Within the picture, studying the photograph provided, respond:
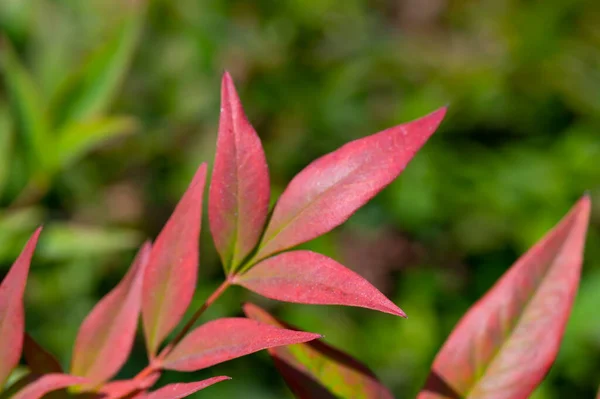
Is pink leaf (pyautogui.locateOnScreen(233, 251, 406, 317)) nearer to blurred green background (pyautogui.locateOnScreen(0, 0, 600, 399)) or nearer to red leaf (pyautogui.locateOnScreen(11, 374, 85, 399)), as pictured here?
red leaf (pyautogui.locateOnScreen(11, 374, 85, 399))

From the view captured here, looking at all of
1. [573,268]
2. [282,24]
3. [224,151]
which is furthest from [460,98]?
[224,151]

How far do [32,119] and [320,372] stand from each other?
62cm

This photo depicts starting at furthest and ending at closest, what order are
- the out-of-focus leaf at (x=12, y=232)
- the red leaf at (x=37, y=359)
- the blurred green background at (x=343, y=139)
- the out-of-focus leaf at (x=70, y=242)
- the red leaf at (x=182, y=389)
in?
the blurred green background at (x=343, y=139) → the out-of-focus leaf at (x=70, y=242) → the out-of-focus leaf at (x=12, y=232) → the red leaf at (x=37, y=359) → the red leaf at (x=182, y=389)

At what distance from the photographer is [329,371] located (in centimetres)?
46

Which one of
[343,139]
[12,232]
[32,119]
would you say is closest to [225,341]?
[12,232]

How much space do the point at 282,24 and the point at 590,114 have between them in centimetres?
66

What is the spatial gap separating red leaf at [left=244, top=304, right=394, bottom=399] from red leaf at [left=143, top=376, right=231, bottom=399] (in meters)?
0.08

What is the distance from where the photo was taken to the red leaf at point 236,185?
41 cm

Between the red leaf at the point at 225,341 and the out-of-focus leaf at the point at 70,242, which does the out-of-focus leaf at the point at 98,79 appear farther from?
the red leaf at the point at 225,341

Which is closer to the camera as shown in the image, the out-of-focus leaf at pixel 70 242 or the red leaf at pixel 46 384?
the red leaf at pixel 46 384

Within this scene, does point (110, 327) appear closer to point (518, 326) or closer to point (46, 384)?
point (46, 384)

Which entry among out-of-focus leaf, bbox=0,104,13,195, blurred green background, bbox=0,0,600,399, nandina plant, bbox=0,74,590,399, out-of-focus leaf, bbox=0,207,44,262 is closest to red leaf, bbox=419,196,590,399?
nandina plant, bbox=0,74,590,399

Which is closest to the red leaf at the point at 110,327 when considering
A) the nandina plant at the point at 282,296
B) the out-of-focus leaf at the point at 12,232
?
the nandina plant at the point at 282,296

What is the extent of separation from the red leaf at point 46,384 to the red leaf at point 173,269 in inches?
2.5
